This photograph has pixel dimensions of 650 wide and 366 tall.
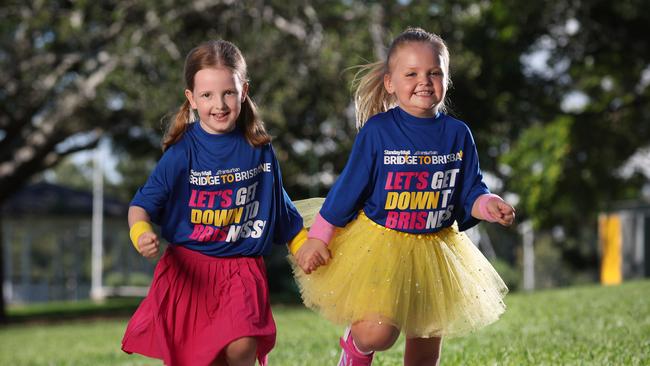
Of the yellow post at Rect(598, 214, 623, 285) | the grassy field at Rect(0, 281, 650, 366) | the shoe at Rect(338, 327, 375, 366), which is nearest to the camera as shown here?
the shoe at Rect(338, 327, 375, 366)

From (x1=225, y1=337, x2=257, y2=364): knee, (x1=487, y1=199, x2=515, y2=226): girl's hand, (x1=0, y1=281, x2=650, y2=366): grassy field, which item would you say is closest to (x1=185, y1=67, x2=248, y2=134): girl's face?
(x1=225, y1=337, x2=257, y2=364): knee

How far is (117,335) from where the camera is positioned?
18344mm

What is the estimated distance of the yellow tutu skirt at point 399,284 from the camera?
4.34 metres

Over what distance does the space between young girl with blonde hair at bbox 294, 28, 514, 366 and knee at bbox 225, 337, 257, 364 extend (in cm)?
40

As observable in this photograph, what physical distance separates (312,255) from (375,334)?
1.54 feet

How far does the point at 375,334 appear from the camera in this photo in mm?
4273

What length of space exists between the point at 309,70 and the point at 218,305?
15357 mm

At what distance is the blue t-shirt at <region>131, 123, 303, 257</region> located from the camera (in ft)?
14.6

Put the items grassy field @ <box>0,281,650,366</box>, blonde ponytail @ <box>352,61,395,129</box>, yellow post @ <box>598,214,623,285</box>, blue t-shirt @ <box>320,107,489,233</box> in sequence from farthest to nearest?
yellow post @ <box>598,214,623,285</box> → grassy field @ <box>0,281,650,366</box> → blonde ponytail @ <box>352,61,395,129</box> → blue t-shirt @ <box>320,107,489,233</box>

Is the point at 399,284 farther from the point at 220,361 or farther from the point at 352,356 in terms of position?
the point at 220,361

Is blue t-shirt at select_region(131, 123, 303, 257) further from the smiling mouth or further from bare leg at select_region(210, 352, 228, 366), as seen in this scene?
bare leg at select_region(210, 352, 228, 366)

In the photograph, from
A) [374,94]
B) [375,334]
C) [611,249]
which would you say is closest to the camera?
[375,334]

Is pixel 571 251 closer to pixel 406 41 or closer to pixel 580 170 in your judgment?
pixel 580 170

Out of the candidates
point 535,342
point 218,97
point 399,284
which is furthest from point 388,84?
point 535,342
